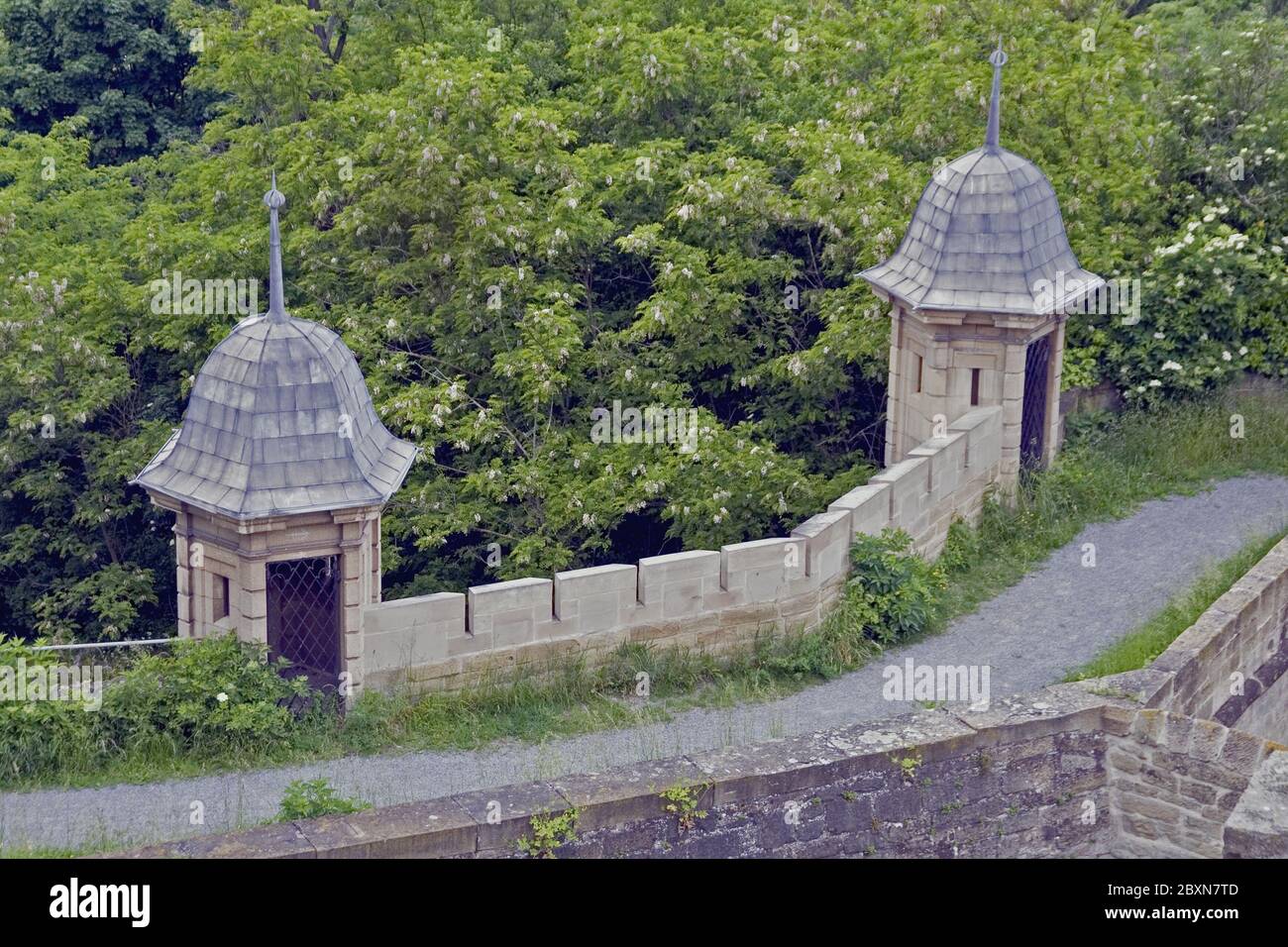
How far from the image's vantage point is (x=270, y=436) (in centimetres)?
1734

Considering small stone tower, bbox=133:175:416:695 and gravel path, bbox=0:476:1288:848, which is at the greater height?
small stone tower, bbox=133:175:416:695

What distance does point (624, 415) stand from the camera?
24031mm

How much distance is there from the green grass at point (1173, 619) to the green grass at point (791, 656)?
1.62 metres

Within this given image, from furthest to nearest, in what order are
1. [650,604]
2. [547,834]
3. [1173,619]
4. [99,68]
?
[99,68], [1173,619], [650,604], [547,834]

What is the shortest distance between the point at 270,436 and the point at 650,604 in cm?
365

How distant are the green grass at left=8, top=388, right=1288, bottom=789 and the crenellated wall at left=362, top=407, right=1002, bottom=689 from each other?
19 centimetres

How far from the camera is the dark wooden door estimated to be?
75.2 feet

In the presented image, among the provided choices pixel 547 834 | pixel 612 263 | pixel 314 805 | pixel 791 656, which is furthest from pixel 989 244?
pixel 314 805

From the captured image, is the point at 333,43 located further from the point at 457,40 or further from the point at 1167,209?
the point at 1167,209

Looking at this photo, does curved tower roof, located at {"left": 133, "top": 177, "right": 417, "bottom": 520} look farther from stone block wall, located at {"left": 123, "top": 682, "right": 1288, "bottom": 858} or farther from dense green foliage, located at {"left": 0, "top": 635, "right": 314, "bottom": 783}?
stone block wall, located at {"left": 123, "top": 682, "right": 1288, "bottom": 858}

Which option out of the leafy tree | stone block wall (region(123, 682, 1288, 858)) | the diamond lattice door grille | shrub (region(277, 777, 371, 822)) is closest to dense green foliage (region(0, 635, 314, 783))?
the diamond lattice door grille

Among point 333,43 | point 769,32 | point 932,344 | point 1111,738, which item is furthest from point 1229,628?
point 333,43

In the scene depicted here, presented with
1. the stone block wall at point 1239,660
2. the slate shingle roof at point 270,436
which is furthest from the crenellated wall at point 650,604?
the stone block wall at point 1239,660

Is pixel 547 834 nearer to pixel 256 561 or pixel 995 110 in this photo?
pixel 256 561
